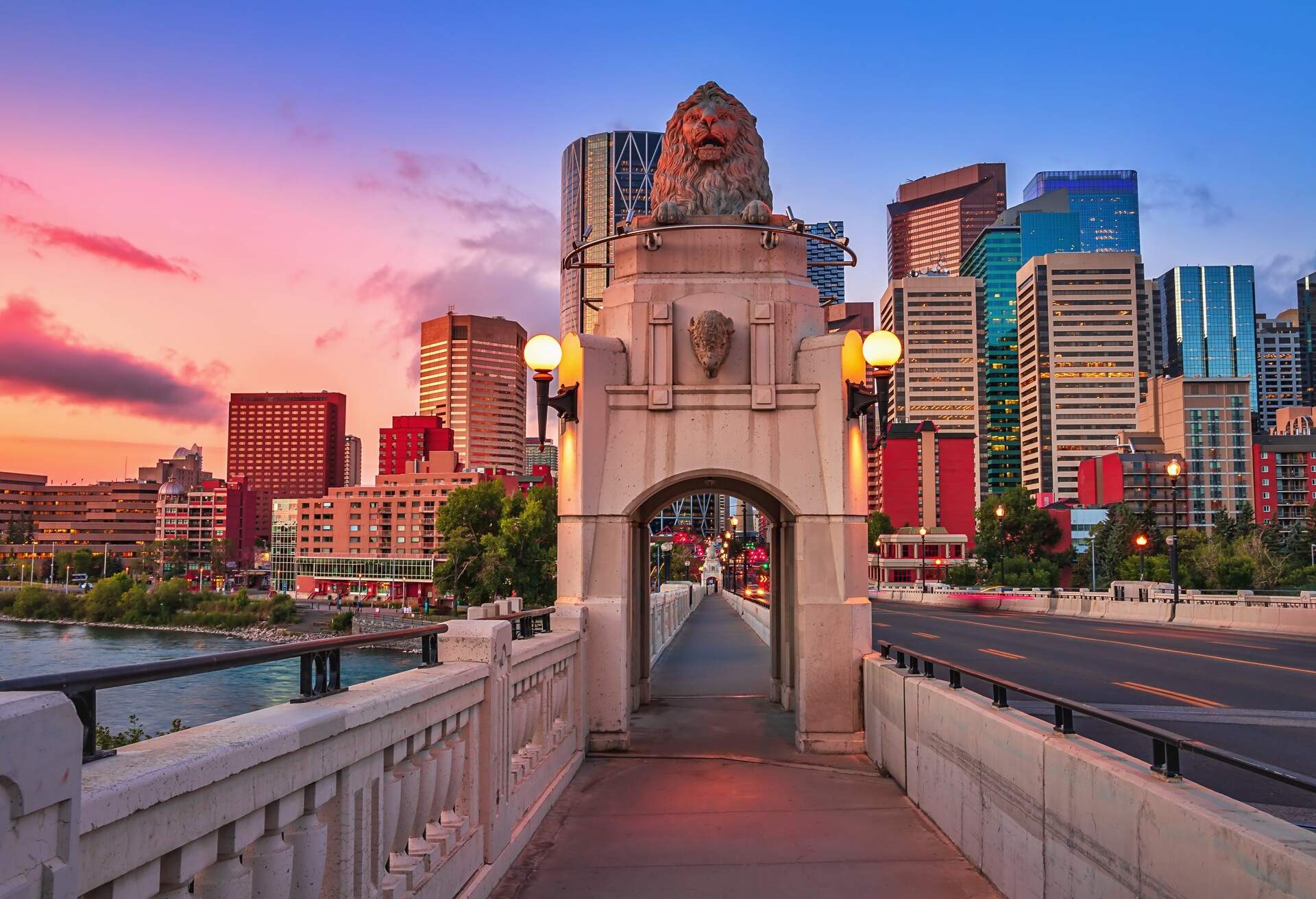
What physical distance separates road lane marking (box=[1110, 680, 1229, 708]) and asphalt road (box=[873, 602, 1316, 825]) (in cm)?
2

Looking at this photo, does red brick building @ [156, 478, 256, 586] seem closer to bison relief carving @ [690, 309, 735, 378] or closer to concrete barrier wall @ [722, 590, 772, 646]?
concrete barrier wall @ [722, 590, 772, 646]

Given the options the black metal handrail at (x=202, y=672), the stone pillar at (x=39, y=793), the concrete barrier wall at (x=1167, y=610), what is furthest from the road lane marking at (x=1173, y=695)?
the concrete barrier wall at (x=1167, y=610)

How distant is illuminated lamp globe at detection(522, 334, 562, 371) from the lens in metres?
10.9

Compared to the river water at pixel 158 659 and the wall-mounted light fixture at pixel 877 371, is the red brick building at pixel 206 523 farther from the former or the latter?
the wall-mounted light fixture at pixel 877 371

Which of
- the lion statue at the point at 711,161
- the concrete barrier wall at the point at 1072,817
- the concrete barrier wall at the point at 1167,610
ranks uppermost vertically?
the lion statue at the point at 711,161

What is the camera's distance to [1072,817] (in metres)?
4.90

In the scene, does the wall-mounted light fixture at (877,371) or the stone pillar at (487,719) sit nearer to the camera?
the stone pillar at (487,719)

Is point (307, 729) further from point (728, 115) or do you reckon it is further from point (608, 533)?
point (728, 115)

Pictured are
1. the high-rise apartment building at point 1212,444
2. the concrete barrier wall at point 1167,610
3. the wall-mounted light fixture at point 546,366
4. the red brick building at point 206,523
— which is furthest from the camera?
the red brick building at point 206,523

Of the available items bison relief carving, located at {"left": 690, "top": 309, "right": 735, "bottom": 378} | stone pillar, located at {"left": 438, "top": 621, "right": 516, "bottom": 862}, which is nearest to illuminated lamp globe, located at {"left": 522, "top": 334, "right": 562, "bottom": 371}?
bison relief carving, located at {"left": 690, "top": 309, "right": 735, "bottom": 378}

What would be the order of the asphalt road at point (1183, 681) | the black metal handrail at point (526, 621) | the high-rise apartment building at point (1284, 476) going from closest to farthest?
1. the black metal handrail at point (526, 621)
2. the asphalt road at point (1183, 681)
3. the high-rise apartment building at point (1284, 476)

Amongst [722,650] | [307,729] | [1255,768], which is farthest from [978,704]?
[722,650]

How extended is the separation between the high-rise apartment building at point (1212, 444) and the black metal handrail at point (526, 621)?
153 meters

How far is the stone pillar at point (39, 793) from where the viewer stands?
2.07m
